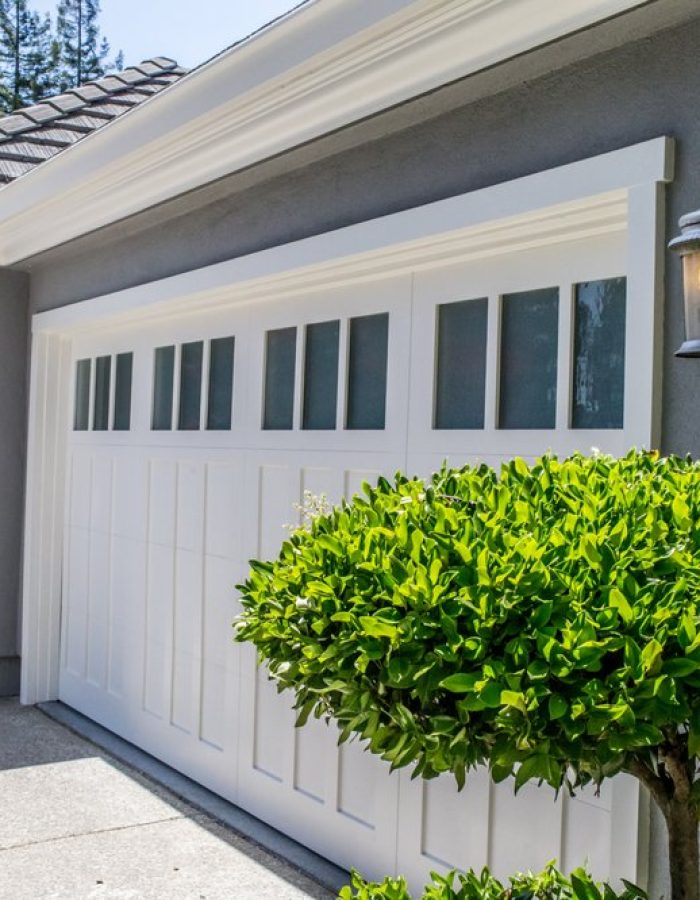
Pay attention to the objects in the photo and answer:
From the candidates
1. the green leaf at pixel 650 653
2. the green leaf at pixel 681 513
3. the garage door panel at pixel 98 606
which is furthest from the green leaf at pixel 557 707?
the garage door panel at pixel 98 606

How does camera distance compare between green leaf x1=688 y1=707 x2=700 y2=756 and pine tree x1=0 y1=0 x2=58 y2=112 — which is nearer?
green leaf x1=688 y1=707 x2=700 y2=756

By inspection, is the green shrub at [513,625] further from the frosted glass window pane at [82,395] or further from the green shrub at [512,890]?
the frosted glass window pane at [82,395]

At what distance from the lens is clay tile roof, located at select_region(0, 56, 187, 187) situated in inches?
284

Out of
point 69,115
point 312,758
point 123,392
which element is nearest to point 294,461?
point 312,758

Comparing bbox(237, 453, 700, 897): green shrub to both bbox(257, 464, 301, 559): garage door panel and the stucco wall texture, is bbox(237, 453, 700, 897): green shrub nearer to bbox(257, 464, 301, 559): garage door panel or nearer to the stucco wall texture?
the stucco wall texture

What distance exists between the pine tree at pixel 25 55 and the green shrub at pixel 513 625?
26.9m

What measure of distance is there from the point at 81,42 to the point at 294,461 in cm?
2590

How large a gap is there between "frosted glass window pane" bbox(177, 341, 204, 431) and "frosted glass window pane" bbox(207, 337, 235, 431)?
0.11 meters

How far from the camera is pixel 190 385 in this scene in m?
5.79

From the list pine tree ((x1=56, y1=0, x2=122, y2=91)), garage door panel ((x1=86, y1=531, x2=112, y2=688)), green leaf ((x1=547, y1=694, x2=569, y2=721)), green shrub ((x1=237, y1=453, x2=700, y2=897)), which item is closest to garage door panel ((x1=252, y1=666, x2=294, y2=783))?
garage door panel ((x1=86, y1=531, x2=112, y2=688))

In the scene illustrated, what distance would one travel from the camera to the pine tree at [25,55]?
26609 mm

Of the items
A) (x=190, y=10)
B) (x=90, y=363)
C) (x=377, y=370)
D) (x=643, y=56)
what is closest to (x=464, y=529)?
(x=643, y=56)

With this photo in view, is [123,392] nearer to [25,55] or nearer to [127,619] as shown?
[127,619]

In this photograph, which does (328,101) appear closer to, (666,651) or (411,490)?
(411,490)
